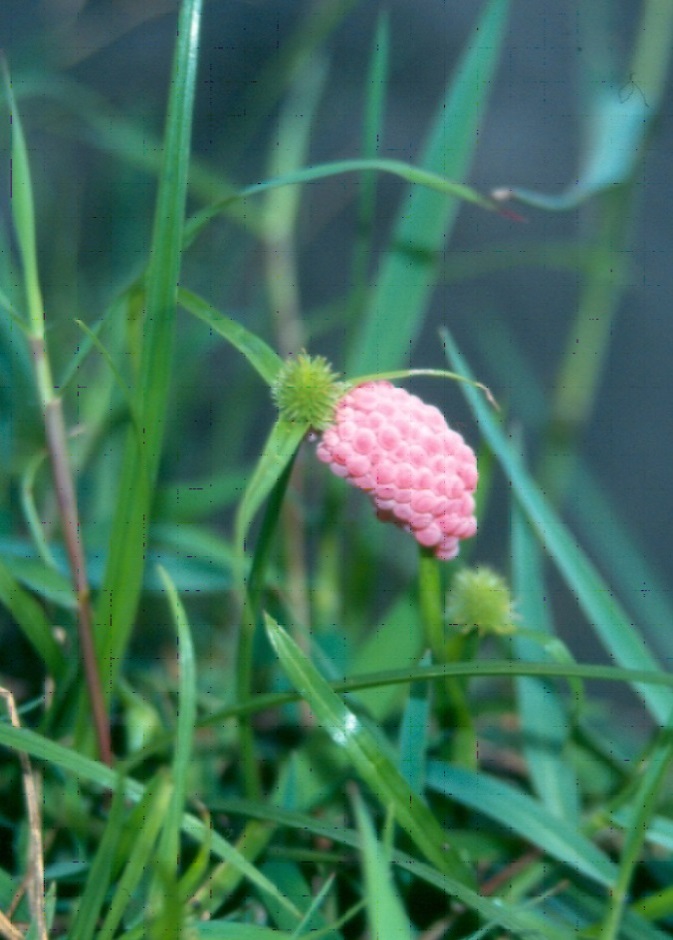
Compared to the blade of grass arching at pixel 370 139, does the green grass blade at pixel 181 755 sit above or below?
below

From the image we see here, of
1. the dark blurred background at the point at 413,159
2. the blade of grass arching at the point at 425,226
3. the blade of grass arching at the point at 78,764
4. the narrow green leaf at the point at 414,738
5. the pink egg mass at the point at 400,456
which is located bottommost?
the blade of grass arching at the point at 78,764

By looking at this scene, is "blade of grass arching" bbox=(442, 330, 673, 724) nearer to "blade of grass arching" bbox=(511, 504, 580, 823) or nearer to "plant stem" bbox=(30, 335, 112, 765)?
"blade of grass arching" bbox=(511, 504, 580, 823)

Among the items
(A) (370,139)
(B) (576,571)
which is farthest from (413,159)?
(B) (576,571)

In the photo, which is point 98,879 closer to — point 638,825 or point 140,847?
point 140,847

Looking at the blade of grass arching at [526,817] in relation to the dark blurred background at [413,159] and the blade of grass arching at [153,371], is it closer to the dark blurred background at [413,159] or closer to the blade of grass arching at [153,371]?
the blade of grass arching at [153,371]

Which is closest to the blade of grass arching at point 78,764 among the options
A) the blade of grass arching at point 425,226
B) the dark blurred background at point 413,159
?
the blade of grass arching at point 425,226

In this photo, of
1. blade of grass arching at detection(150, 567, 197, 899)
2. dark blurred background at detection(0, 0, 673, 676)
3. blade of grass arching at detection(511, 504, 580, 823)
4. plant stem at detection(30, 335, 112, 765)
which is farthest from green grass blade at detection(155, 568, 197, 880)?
dark blurred background at detection(0, 0, 673, 676)
